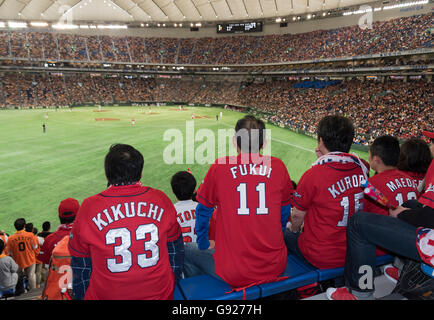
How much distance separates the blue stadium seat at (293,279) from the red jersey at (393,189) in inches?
47.8

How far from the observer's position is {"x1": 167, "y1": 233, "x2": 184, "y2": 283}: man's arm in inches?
118

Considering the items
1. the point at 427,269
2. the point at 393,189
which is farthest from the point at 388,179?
the point at 427,269

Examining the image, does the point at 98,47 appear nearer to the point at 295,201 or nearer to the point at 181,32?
the point at 181,32

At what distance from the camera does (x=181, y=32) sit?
73.6 m

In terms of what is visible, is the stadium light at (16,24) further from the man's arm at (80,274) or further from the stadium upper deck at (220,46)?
the man's arm at (80,274)

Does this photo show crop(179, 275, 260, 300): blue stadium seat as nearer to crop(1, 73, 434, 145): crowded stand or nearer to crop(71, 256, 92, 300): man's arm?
crop(71, 256, 92, 300): man's arm

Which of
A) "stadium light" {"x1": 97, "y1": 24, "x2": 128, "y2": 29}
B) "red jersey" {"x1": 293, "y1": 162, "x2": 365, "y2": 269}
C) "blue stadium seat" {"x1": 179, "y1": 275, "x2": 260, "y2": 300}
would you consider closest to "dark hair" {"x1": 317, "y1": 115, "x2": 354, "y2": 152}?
"red jersey" {"x1": 293, "y1": 162, "x2": 365, "y2": 269}

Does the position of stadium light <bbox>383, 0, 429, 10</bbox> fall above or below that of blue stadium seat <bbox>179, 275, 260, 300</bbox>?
above

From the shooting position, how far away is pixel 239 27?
6462 centimetres

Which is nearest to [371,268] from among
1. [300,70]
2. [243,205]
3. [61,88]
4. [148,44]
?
[243,205]

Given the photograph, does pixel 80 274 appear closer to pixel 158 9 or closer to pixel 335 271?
pixel 335 271

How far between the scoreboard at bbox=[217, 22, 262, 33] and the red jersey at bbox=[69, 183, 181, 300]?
68199 millimetres

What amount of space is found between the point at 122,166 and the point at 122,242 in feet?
2.30
